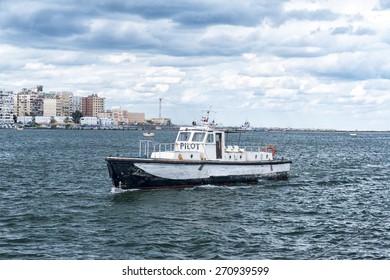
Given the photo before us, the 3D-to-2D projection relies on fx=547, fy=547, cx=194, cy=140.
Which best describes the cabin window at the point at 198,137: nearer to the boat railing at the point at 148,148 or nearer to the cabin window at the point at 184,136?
the cabin window at the point at 184,136

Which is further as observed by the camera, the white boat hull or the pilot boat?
the pilot boat

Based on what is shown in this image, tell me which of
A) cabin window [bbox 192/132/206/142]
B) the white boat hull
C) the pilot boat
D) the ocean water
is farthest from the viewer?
cabin window [bbox 192/132/206/142]

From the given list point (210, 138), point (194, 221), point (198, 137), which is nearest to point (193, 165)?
point (198, 137)

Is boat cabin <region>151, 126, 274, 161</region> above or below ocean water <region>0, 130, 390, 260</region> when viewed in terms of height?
above

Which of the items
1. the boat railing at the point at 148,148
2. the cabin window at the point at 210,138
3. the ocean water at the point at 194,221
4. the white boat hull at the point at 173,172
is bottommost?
the ocean water at the point at 194,221

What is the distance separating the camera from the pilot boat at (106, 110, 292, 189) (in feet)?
113

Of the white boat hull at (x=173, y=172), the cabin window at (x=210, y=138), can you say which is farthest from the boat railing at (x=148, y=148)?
the cabin window at (x=210, y=138)

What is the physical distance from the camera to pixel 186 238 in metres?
23.5

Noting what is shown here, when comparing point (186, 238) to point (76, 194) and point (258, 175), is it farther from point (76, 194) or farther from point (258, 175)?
point (258, 175)

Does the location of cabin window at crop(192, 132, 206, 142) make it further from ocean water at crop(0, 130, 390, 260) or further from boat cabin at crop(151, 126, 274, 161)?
ocean water at crop(0, 130, 390, 260)

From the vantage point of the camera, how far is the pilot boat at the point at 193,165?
3441 centimetres

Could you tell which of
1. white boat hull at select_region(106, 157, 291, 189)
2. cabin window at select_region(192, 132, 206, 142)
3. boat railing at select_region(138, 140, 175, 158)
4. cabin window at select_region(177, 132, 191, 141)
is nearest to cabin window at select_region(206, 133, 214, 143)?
cabin window at select_region(192, 132, 206, 142)

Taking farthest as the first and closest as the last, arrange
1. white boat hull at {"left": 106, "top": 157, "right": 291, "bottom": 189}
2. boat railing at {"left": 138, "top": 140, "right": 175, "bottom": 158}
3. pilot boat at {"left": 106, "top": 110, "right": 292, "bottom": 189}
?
boat railing at {"left": 138, "top": 140, "right": 175, "bottom": 158} < pilot boat at {"left": 106, "top": 110, "right": 292, "bottom": 189} < white boat hull at {"left": 106, "top": 157, "right": 291, "bottom": 189}
